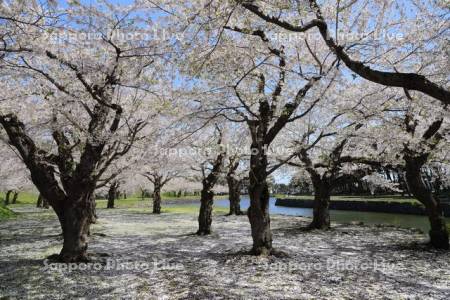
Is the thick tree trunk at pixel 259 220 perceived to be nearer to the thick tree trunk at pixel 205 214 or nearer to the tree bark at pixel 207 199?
the tree bark at pixel 207 199

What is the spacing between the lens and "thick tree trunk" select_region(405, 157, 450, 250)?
1275 centimetres

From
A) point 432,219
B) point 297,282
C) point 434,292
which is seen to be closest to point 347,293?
point 297,282

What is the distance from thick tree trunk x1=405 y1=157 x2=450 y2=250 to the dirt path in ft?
2.46

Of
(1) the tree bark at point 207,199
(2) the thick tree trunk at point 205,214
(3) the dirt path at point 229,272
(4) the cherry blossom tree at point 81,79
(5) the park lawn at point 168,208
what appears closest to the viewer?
(3) the dirt path at point 229,272

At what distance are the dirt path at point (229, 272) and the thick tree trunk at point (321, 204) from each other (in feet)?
14.5

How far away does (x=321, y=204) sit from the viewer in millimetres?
19953

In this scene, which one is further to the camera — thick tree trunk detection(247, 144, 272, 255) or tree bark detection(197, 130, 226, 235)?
tree bark detection(197, 130, 226, 235)

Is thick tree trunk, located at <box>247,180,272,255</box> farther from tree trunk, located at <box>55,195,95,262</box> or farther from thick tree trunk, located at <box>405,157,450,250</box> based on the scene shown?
thick tree trunk, located at <box>405,157,450,250</box>

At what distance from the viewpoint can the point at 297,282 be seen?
865 cm

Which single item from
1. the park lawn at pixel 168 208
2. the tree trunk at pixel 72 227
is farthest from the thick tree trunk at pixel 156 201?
the tree trunk at pixel 72 227

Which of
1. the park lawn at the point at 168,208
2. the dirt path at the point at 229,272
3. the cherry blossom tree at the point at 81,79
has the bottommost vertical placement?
the dirt path at the point at 229,272

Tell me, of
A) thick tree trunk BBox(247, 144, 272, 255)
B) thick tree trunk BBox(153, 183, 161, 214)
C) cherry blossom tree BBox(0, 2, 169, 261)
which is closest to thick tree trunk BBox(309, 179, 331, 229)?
thick tree trunk BBox(247, 144, 272, 255)

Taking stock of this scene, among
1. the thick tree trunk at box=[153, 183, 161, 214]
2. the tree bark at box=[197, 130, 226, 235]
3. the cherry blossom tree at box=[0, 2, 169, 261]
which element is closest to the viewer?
the cherry blossom tree at box=[0, 2, 169, 261]

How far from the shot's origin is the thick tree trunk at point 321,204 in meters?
19.5
